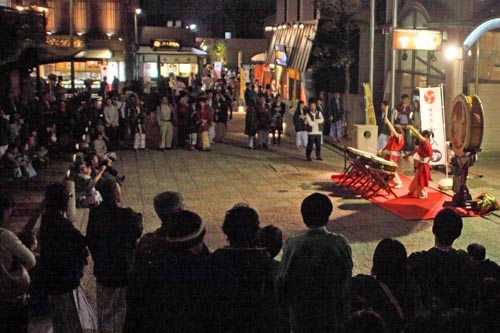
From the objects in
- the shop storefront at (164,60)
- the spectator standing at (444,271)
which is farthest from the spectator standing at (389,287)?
the shop storefront at (164,60)

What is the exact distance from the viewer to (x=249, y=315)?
12.6 ft

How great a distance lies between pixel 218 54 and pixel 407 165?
1702 inches

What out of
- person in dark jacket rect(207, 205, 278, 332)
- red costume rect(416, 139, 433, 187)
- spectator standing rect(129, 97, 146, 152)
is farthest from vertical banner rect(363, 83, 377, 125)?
person in dark jacket rect(207, 205, 278, 332)

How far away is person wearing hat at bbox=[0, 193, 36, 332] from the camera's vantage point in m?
4.95

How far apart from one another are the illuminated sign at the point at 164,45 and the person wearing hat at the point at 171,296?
31941 millimetres

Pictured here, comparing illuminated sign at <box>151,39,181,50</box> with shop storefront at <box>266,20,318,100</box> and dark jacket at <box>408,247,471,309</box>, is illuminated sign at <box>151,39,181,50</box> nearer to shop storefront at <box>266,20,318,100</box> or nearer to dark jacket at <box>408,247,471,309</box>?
shop storefront at <box>266,20,318,100</box>

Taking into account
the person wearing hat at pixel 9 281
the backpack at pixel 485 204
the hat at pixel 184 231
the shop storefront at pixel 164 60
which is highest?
the shop storefront at pixel 164 60

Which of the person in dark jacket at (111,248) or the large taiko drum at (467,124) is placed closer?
the person in dark jacket at (111,248)

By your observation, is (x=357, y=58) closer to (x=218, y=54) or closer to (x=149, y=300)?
(x=149, y=300)

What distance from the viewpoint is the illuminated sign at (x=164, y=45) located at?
34531mm

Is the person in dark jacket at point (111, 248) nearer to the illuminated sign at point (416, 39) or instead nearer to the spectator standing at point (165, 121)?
the illuminated sign at point (416, 39)

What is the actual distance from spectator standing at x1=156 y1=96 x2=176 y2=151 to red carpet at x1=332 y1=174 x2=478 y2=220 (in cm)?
813

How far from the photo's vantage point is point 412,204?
42.9ft

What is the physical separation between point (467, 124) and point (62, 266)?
8949 millimetres
